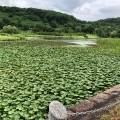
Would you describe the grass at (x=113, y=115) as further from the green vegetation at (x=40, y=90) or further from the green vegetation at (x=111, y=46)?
the green vegetation at (x=111, y=46)

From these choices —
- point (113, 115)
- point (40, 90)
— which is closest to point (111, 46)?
point (40, 90)

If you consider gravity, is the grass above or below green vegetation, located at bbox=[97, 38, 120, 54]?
above

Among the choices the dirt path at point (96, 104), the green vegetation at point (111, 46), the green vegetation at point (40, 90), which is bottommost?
the green vegetation at point (111, 46)

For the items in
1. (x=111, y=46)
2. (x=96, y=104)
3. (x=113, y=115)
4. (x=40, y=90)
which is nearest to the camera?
(x=113, y=115)

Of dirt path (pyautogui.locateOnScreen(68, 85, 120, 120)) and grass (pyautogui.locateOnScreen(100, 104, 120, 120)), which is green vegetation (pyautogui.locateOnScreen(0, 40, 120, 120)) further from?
grass (pyautogui.locateOnScreen(100, 104, 120, 120))

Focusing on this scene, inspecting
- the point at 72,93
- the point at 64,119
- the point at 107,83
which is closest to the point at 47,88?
the point at 72,93

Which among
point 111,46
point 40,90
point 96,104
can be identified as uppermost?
point 96,104

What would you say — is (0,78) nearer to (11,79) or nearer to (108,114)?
(11,79)

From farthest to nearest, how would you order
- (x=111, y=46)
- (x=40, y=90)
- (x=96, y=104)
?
(x=111, y=46)
(x=40, y=90)
(x=96, y=104)

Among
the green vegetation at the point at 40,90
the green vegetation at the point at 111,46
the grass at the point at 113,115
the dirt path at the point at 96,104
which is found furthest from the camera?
the green vegetation at the point at 111,46

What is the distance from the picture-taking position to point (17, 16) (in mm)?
120438

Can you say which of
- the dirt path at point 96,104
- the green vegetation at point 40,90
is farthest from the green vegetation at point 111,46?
the dirt path at point 96,104

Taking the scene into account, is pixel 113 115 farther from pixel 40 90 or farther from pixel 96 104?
pixel 40 90

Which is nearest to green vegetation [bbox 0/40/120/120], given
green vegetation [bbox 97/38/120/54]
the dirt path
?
the dirt path
